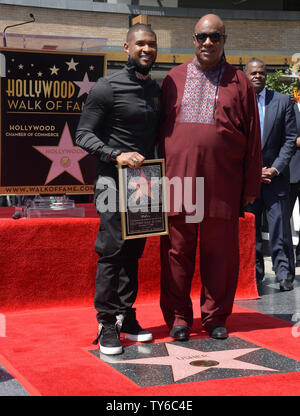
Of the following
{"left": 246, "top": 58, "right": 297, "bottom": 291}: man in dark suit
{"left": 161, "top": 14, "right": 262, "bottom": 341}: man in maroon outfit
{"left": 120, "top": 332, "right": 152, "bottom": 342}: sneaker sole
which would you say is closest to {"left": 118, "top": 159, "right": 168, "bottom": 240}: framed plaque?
{"left": 161, "top": 14, "right": 262, "bottom": 341}: man in maroon outfit

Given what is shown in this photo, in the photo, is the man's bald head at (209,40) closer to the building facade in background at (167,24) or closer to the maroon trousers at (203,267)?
the maroon trousers at (203,267)

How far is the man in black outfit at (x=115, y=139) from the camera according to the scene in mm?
3725

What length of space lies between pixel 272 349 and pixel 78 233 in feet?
5.26

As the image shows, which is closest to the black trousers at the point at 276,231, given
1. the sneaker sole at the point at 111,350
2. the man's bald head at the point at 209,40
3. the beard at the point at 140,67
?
the man's bald head at the point at 209,40

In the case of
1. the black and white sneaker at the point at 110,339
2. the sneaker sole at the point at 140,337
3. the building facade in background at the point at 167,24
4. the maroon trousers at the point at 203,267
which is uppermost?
the building facade in background at the point at 167,24

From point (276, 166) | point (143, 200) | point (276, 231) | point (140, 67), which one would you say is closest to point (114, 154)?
point (143, 200)

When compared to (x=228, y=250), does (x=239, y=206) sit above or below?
above

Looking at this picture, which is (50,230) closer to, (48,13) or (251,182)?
(251,182)

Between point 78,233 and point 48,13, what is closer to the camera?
point 78,233

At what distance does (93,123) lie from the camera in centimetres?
372

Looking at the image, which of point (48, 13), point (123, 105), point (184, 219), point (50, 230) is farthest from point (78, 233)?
point (48, 13)

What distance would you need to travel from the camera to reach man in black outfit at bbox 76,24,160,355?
12.2 feet

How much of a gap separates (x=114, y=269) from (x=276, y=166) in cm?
227

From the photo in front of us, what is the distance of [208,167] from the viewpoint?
13.1ft
